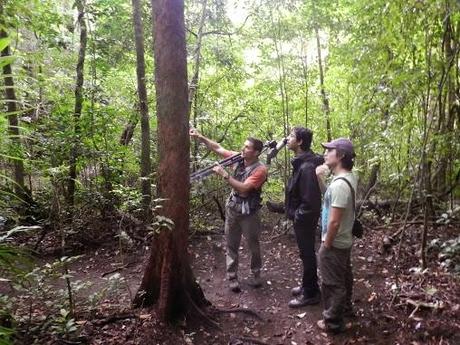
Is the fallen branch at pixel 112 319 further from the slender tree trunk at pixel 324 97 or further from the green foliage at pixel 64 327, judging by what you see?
the slender tree trunk at pixel 324 97

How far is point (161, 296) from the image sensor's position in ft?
14.2

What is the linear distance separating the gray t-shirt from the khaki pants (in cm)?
152

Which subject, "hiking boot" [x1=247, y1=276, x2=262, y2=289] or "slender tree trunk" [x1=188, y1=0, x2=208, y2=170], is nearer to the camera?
"hiking boot" [x1=247, y1=276, x2=262, y2=289]

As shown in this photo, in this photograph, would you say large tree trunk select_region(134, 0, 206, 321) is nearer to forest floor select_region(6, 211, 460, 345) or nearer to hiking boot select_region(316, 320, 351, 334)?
forest floor select_region(6, 211, 460, 345)

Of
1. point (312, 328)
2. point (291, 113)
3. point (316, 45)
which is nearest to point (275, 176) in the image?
point (291, 113)

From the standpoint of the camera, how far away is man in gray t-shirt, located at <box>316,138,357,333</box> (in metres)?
4.33

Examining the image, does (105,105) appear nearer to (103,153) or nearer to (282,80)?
(103,153)

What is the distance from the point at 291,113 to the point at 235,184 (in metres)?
6.92

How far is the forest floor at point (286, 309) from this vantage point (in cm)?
416

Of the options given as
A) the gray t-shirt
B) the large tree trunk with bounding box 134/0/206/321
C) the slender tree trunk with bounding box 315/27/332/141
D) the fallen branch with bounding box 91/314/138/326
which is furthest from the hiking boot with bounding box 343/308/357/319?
the slender tree trunk with bounding box 315/27/332/141

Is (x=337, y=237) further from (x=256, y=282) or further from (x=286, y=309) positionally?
(x=256, y=282)

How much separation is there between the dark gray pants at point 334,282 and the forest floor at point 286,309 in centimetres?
20

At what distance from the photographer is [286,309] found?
5328 millimetres

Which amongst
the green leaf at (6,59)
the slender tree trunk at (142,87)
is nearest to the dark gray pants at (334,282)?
the green leaf at (6,59)
